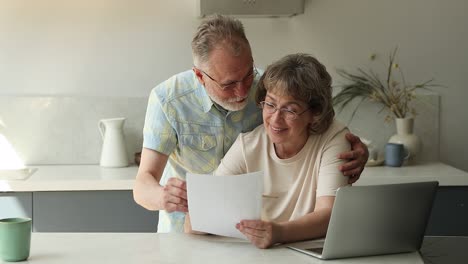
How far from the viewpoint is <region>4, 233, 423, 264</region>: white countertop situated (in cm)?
222

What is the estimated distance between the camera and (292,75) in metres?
2.55

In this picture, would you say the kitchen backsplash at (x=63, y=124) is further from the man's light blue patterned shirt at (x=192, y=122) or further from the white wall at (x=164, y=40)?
the man's light blue patterned shirt at (x=192, y=122)

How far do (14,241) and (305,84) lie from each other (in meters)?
1.00

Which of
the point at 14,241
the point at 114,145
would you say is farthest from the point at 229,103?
the point at 114,145

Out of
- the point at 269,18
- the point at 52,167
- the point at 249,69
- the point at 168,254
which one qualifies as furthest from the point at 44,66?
the point at 168,254

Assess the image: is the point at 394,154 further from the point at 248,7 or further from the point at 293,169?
the point at 293,169

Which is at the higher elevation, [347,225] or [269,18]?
[269,18]

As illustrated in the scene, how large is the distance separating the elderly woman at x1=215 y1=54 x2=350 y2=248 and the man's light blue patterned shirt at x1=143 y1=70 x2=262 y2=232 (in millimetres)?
187

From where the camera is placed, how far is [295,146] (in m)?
2.64

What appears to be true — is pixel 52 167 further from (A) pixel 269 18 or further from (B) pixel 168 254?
Answer: (B) pixel 168 254

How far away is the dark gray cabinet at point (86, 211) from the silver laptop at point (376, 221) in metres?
1.82

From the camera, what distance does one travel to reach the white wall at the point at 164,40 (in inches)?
176

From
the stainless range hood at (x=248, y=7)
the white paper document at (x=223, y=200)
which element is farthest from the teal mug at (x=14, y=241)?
the stainless range hood at (x=248, y=7)

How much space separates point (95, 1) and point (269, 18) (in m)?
0.97
